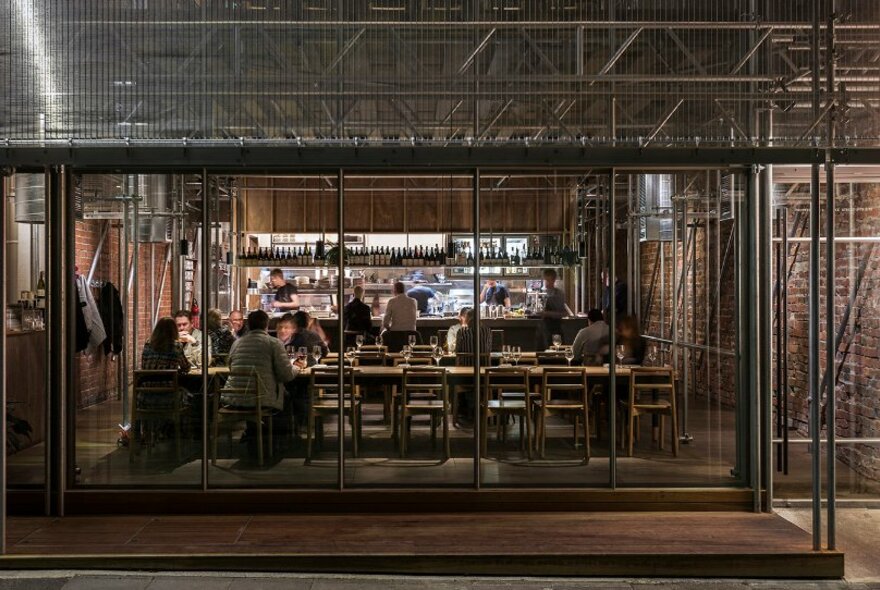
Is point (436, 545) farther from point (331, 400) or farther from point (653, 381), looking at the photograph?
point (653, 381)

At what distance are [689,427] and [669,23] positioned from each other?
3739 mm

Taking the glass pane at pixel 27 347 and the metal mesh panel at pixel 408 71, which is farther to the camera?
the glass pane at pixel 27 347

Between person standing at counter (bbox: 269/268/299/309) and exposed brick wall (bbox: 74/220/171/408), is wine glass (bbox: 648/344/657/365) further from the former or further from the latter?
exposed brick wall (bbox: 74/220/171/408)

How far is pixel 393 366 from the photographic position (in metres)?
9.26

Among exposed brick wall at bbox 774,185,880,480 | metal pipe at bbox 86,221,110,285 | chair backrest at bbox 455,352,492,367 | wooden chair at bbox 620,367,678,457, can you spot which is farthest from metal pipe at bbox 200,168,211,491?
exposed brick wall at bbox 774,185,880,480

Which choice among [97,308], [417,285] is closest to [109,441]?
[97,308]

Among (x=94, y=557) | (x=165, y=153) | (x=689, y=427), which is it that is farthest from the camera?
(x=689, y=427)

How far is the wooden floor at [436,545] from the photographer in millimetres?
6719

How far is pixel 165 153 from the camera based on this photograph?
7336 millimetres

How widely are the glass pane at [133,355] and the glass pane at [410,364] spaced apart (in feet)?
4.75

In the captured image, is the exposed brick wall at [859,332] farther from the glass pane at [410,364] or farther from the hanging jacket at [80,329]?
the hanging jacket at [80,329]

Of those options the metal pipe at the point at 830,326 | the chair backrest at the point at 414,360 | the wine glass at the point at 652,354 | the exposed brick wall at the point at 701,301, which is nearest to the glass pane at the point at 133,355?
the chair backrest at the point at 414,360

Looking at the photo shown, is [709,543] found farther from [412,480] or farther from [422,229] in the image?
[422,229]

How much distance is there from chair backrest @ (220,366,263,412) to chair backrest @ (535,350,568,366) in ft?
8.64
